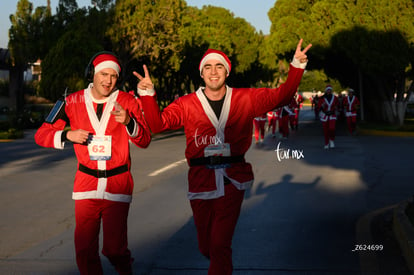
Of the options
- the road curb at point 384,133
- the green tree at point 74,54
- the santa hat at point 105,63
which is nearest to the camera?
the santa hat at point 105,63

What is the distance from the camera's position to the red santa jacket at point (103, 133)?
476cm

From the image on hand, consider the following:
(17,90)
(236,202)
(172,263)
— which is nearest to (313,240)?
(172,263)

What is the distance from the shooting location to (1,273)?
5.70 metres

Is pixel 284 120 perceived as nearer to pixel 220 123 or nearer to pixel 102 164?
pixel 220 123

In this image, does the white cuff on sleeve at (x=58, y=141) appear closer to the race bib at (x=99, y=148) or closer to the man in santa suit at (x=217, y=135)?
the race bib at (x=99, y=148)

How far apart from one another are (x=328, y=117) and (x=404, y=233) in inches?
480

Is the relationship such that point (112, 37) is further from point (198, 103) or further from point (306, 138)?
point (198, 103)

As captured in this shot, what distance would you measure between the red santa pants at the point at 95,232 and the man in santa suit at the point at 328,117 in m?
13.9

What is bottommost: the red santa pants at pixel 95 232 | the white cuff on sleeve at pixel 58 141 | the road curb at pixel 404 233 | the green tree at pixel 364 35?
the road curb at pixel 404 233

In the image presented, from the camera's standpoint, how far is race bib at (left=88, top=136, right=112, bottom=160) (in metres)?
4.76

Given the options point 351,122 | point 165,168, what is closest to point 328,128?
point 351,122

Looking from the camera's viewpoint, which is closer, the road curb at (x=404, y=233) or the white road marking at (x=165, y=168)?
the road curb at (x=404, y=233)

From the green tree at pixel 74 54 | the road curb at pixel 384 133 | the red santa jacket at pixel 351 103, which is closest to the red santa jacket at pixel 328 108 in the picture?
the red santa jacket at pixel 351 103

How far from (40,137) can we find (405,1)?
23.2m
